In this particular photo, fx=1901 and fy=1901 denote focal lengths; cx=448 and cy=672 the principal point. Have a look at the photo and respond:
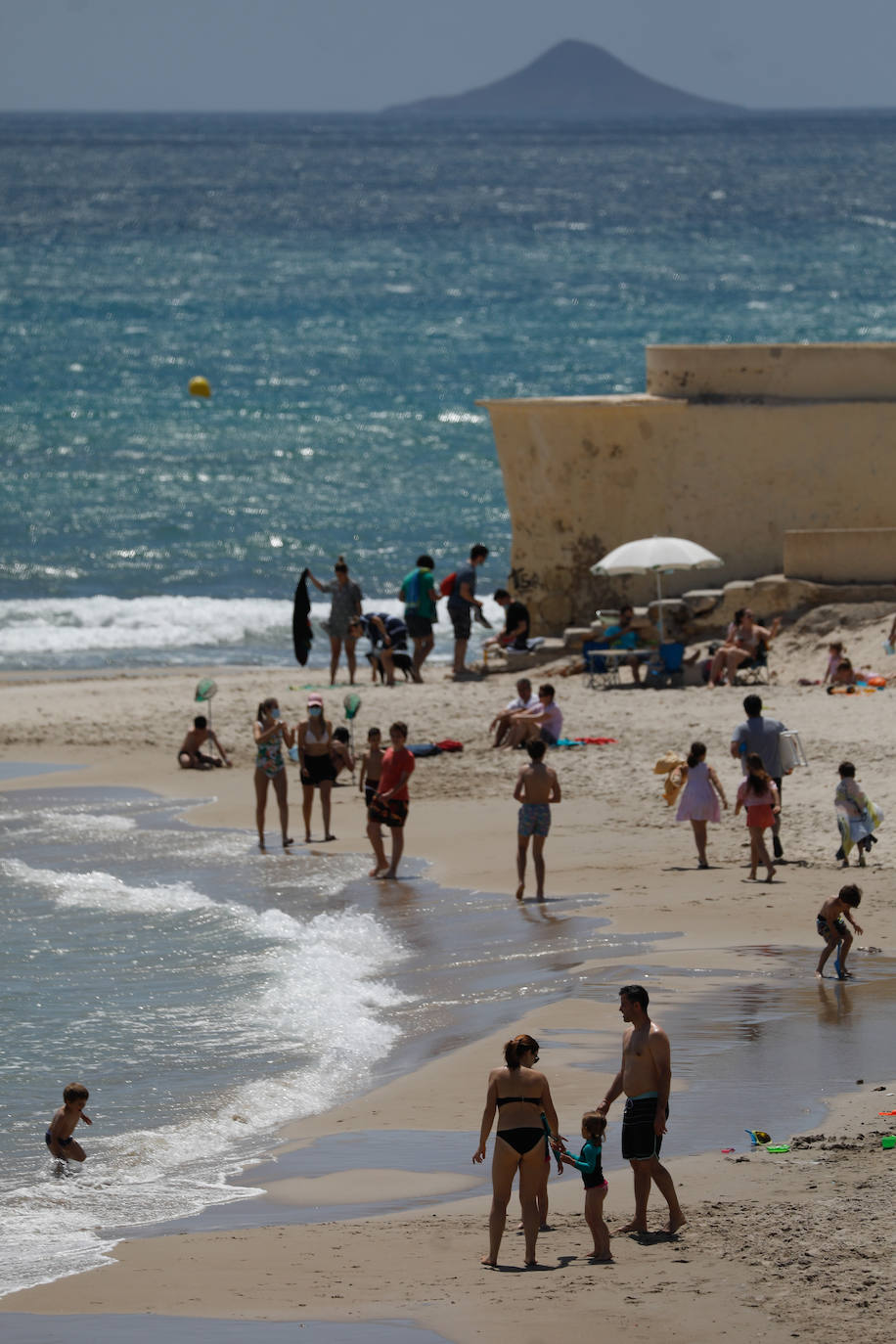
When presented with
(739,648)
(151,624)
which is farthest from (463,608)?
(151,624)

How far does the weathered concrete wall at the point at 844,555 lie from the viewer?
723 inches

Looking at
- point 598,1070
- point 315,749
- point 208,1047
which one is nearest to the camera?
point 598,1070

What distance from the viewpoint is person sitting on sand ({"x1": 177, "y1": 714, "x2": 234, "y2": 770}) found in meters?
16.1

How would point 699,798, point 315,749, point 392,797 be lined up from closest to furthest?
point 699,798, point 392,797, point 315,749

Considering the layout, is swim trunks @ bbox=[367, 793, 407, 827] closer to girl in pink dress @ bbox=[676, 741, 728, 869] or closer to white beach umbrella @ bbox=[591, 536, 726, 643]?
girl in pink dress @ bbox=[676, 741, 728, 869]

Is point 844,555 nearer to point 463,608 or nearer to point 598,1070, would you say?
point 463,608

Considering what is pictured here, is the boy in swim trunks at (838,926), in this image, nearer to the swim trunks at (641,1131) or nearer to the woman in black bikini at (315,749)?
the swim trunks at (641,1131)

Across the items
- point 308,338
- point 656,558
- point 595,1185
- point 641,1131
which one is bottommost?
point 595,1185

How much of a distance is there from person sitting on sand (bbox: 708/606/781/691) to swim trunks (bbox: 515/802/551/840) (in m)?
5.75

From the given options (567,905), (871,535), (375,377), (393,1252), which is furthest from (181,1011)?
(375,377)

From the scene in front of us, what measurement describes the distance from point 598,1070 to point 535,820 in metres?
3.17

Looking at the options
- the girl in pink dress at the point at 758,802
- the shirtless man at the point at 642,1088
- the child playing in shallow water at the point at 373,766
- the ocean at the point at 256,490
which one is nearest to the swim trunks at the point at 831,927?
the ocean at the point at 256,490

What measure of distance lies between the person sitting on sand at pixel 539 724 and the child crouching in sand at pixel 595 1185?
8614mm

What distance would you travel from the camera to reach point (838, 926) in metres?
9.60
